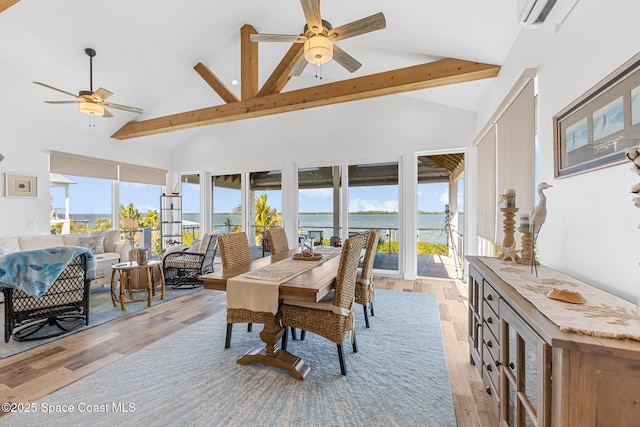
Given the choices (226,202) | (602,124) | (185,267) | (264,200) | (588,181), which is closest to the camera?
(602,124)

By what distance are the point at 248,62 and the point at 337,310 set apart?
3757 millimetres

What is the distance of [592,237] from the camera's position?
4.75ft

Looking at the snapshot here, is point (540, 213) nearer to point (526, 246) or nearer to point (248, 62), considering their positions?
point (526, 246)

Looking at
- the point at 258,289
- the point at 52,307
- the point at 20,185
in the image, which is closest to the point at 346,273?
the point at 258,289

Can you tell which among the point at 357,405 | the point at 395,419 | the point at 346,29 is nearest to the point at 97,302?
the point at 357,405

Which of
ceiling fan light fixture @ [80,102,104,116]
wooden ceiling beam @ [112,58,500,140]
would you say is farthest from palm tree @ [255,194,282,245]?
ceiling fan light fixture @ [80,102,104,116]

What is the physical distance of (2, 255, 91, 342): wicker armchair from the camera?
8.20 ft

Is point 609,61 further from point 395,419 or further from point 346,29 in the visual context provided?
point 395,419

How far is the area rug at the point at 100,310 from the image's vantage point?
2.41 meters

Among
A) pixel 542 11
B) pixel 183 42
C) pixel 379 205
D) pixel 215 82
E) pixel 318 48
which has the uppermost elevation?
pixel 183 42

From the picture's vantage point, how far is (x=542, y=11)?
1490mm

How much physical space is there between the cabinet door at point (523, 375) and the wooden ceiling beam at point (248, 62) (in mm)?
4113

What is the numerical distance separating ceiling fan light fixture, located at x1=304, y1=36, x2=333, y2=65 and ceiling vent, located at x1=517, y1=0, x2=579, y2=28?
139cm

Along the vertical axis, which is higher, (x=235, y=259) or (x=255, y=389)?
(x=235, y=259)
